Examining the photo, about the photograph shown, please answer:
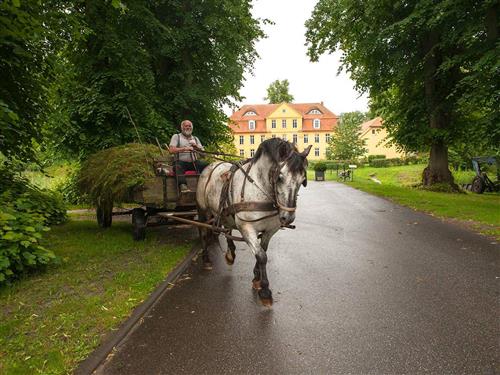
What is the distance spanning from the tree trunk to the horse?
43.4 feet

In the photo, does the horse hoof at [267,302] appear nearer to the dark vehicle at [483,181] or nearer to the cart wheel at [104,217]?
the cart wheel at [104,217]

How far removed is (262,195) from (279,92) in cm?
6989

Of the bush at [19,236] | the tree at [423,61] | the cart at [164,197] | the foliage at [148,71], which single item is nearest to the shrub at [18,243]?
the bush at [19,236]

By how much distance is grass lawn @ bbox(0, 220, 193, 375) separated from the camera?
302cm

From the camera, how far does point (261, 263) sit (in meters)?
4.20

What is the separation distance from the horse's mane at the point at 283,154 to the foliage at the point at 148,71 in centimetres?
487

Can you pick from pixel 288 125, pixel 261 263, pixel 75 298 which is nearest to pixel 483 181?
pixel 261 263

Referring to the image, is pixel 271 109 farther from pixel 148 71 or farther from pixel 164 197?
pixel 164 197

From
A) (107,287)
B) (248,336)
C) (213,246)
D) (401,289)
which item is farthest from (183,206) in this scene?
(401,289)

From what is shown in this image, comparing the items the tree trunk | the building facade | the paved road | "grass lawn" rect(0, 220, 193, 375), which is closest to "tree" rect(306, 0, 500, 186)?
the tree trunk

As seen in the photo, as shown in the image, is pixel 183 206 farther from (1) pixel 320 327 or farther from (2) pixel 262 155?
(1) pixel 320 327

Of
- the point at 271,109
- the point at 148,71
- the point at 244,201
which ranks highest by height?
the point at 271,109

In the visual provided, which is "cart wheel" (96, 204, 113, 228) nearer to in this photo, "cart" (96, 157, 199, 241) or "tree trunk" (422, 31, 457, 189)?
"cart" (96, 157, 199, 241)

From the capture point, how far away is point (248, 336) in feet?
11.1
